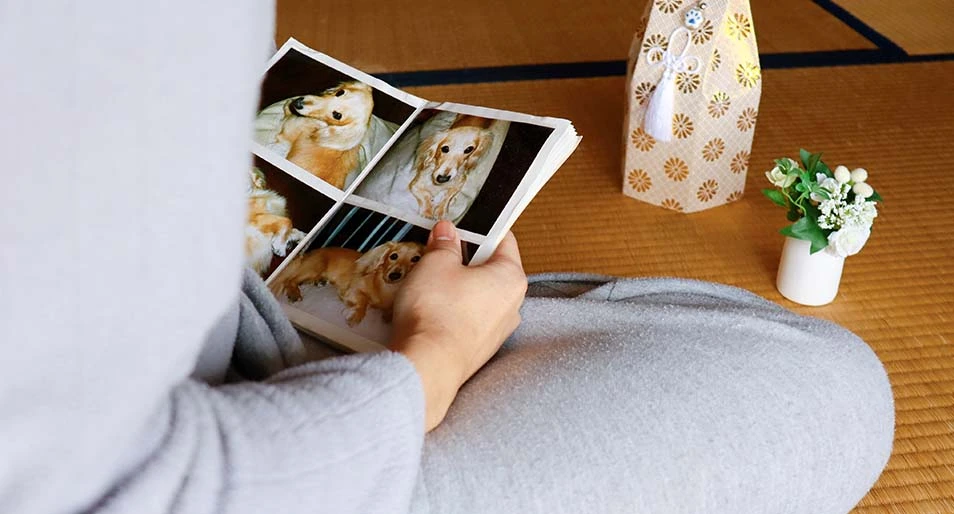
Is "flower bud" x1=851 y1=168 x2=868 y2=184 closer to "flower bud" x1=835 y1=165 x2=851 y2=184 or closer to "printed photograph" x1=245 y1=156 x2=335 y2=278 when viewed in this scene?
"flower bud" x1=835 y1=165 x2=851 y2=184

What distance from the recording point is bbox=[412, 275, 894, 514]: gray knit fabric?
1.81 feet

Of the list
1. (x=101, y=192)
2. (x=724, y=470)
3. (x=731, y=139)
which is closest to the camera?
(x=101, y=192)

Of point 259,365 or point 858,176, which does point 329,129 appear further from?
point 858,176

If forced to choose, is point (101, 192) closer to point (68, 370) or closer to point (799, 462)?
point (68, 370)

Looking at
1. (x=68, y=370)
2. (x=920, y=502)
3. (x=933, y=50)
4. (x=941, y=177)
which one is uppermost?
(x=68, y=370)

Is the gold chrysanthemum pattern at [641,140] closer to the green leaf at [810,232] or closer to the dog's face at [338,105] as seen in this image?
the green leaf at [810,232]

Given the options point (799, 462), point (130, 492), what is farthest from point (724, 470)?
point (130, 492)

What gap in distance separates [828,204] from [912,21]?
1.11 m

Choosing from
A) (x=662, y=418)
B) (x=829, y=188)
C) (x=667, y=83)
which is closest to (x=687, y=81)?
(x=667, y=83)

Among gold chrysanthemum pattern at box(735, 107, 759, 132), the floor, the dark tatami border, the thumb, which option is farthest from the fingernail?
the dark tatami border

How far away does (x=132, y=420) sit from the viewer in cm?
37

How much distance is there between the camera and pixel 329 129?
0.86m

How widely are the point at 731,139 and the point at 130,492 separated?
1104 millimetres

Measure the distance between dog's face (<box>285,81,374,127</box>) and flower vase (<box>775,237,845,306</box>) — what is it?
1.97 ft
